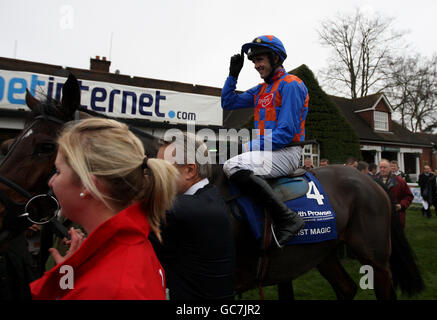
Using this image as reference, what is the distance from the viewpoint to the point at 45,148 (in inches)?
81.9

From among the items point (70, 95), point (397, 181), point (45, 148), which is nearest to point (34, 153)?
point (45, 148)

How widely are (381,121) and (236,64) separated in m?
25.0

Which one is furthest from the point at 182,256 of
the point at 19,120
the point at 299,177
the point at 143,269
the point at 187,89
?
the point at 187,89

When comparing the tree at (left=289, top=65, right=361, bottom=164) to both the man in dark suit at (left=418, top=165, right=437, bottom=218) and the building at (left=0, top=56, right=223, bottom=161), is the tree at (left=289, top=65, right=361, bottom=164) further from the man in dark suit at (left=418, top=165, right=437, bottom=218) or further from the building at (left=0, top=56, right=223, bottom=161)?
the building at (left=0, top=56, right=223, bottom=161)

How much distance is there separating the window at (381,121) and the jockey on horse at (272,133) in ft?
79.8

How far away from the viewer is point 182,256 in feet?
5.46

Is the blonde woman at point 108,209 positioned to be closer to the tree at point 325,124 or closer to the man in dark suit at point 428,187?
the man in dark suit at point 428,187

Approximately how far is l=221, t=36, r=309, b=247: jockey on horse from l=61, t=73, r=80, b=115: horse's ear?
138 cm

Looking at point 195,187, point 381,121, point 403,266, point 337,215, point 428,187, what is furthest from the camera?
point 381,121

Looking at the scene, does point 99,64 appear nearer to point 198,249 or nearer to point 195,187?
point 195,187

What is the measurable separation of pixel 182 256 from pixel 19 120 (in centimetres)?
939

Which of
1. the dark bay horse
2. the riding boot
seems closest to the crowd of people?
the dark bay horse
